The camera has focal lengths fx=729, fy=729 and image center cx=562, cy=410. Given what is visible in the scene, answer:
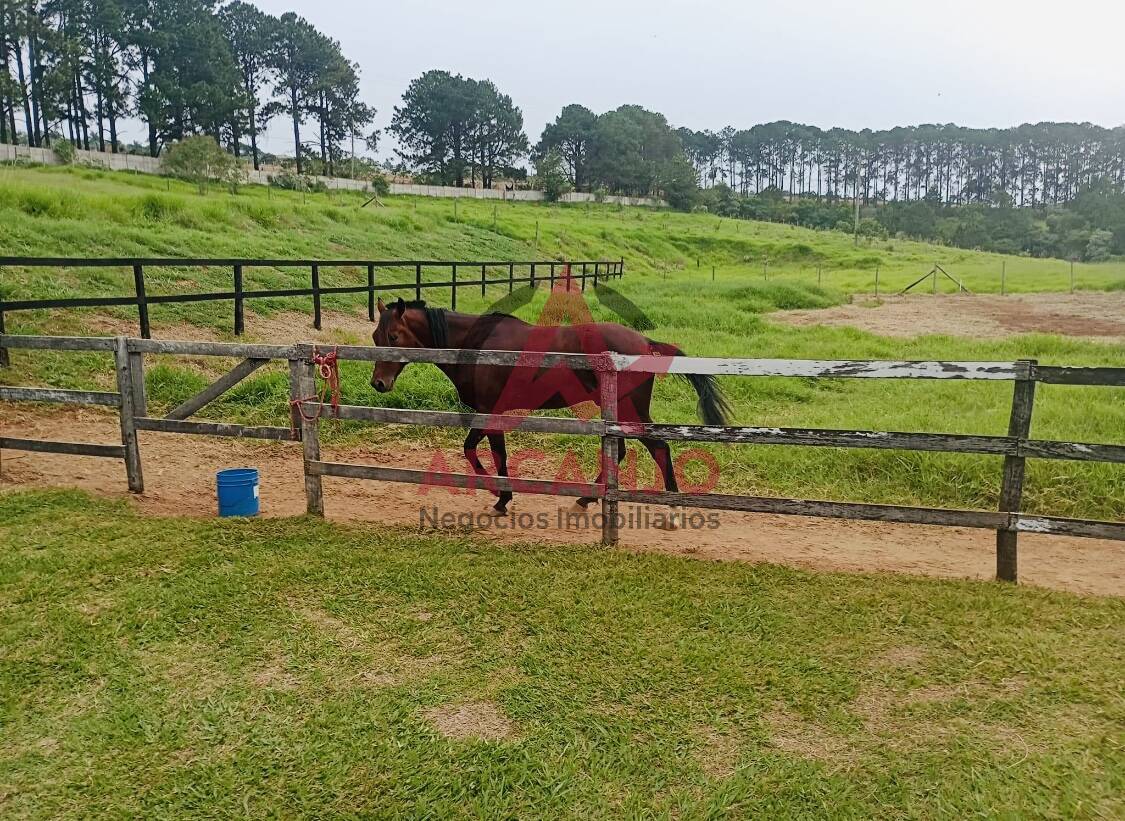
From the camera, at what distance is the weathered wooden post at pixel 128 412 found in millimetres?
5516

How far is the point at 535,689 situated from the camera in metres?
2.99

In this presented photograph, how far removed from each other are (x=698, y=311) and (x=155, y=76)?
63.7 m

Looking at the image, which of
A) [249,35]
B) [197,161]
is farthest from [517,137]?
[197,161]

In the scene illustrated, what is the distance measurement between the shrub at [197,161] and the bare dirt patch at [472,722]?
1534 inches

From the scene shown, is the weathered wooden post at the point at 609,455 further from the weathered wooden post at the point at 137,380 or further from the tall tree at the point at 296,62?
the tall tree at the point at 296,62

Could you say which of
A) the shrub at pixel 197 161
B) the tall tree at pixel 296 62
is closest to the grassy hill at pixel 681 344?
the shrub at pixel 197 161

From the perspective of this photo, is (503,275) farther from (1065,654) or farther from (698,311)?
(1065,654)

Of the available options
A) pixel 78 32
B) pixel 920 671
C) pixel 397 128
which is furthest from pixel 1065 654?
pixel 397 128

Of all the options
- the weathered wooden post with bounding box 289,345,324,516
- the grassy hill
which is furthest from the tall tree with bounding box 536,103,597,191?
the weathered wooden post with bounding box 289,345,324,516

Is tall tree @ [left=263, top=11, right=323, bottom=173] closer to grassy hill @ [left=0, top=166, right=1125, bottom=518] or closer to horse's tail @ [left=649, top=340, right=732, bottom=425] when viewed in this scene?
grassy hill @ [left=0, top=166, right=1125, bottom=518]

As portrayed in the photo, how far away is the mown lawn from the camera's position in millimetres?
2412

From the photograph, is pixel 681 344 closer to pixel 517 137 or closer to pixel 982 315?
pixel 982 315

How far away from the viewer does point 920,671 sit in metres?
3.10

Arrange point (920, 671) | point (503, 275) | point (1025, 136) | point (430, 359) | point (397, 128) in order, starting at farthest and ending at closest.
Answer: point (1025, 136)
point (397, 128)
point (503, 275)
point (430, 359)
point (920, 671)
